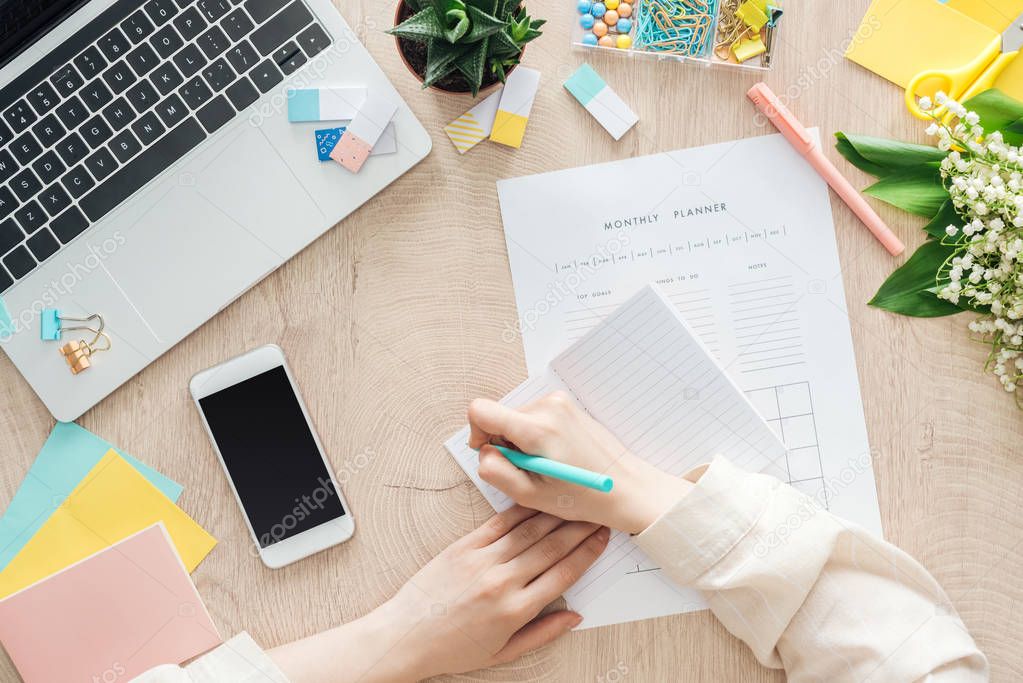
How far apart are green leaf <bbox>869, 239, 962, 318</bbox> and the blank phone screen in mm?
680

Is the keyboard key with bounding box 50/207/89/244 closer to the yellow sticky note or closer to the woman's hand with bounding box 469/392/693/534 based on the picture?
the yellow sticky note

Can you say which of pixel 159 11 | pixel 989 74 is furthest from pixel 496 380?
pixel 989 74

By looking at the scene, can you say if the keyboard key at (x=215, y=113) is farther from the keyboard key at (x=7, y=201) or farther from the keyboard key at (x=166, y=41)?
the keyboard key at (x=7, y=201)

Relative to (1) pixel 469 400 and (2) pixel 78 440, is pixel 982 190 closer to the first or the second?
(1) pixel 469 400

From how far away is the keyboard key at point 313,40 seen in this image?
0.78 meters

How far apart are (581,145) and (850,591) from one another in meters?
0.59

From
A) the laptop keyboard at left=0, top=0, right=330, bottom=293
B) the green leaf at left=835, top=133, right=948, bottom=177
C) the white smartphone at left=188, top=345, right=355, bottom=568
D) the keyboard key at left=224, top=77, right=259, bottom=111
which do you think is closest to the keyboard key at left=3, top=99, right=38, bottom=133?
the laptop keyboard at left=0, top=0, right=330, bottom=293

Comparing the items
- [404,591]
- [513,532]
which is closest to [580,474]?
[513,532]

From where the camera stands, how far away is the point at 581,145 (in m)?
0.83

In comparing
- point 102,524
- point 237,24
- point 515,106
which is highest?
point 237,24

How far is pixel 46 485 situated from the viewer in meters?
0.83

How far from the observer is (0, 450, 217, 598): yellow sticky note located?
2.71 feet

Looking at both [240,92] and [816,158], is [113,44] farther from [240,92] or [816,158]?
[816,158]

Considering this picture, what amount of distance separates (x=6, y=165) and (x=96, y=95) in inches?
4.9
